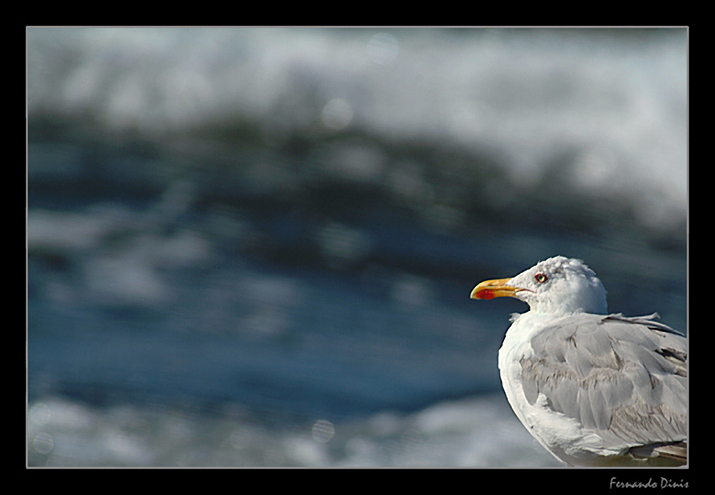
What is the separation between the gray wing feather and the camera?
8.61 feet

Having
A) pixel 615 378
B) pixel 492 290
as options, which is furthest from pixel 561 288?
pixel 615 378

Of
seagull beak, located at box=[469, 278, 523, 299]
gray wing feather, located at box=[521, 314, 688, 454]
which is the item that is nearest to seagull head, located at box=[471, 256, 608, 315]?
seagull beak, located at box=[469, 278, 523, 299]

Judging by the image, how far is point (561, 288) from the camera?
2938 mm

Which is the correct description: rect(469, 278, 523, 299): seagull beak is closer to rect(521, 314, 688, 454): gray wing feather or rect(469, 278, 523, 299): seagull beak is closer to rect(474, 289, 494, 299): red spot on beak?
rect(474, 289, 494, 299): red spot on beak

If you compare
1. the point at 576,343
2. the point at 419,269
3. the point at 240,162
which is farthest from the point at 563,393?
the point at 240,162

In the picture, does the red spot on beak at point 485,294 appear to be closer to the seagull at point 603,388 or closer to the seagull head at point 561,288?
the seagull head at point 561,288

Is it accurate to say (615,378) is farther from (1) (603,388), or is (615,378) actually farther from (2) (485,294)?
(2) (485,294)

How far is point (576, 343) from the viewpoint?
8.98ft

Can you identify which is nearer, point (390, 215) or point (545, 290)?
point (545, 290)

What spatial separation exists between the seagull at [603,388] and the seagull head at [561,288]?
6cm

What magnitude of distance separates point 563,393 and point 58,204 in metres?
2.63

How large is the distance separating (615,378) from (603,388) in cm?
6

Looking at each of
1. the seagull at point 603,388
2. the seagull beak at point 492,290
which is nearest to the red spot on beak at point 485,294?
the seagull beak at point 492,290

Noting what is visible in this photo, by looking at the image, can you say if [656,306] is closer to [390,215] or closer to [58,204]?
[390,215]
